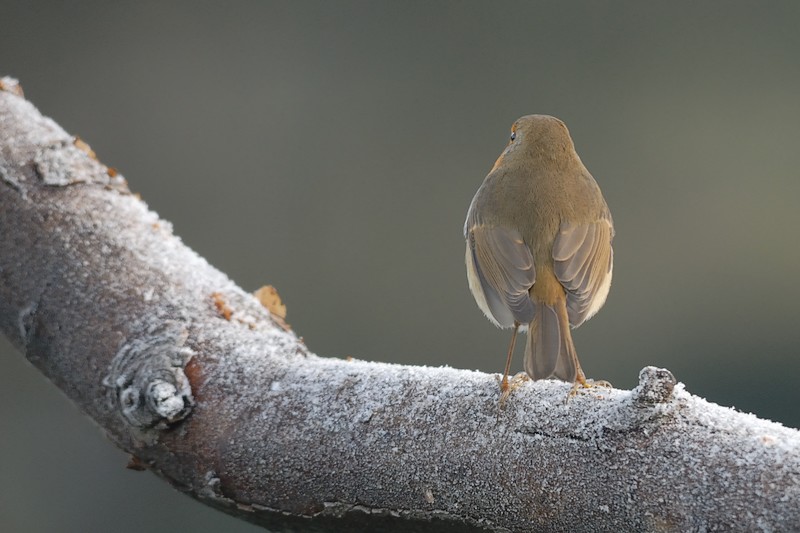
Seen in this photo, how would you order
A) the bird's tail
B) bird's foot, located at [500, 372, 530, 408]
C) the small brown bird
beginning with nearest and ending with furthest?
bird's foot, located at [500, 372, 530, 408]
the bird's tail
the small brown bird

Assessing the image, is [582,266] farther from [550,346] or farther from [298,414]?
[298,414]

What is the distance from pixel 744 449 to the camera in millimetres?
1339

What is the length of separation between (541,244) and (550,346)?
0.39 metres

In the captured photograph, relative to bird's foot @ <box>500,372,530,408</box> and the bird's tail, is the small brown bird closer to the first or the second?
the bird's tail

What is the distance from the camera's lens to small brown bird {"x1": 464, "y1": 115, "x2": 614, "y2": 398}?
7.19ft

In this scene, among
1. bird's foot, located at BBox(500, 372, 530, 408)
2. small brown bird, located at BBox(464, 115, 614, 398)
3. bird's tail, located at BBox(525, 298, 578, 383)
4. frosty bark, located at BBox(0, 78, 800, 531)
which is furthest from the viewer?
small brown bird, located at BBox(464, 115, 614, 398)

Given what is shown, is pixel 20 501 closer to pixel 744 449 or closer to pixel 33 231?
pixel 33 231

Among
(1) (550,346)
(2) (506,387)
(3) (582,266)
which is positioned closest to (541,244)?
(3) (582,266)

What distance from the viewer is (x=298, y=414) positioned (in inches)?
67.9

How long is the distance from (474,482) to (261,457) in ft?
1.44

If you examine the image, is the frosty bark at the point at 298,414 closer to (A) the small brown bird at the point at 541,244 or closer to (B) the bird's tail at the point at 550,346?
(B) the bird's tail at the point at 550,346

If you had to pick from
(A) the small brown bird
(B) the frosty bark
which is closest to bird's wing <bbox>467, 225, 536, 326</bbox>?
(A) the small brown bird

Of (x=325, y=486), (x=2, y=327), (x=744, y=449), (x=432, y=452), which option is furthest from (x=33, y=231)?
(x=744, y=449)

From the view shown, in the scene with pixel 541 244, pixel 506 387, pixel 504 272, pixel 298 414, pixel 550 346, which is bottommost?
pixel 298 414
